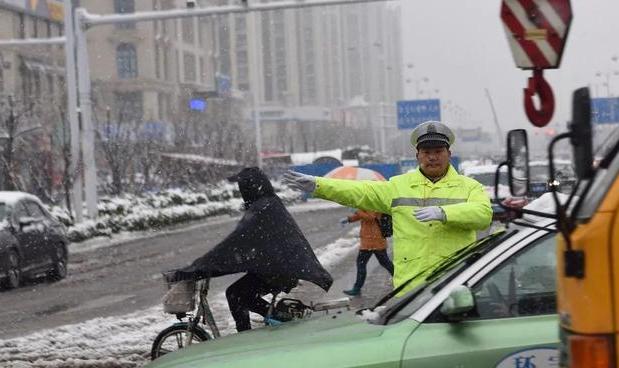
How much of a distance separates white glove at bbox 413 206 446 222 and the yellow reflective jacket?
0.11 meters

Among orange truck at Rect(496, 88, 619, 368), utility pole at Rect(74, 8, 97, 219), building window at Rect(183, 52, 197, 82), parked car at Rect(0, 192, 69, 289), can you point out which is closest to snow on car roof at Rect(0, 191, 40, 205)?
parked car at Rect(0, 192, 69, 289)

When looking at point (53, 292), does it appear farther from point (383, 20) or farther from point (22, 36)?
point (383, 20)

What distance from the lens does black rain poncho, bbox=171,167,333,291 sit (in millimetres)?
7105

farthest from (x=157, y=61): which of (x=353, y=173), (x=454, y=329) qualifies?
(x=454, y=329)

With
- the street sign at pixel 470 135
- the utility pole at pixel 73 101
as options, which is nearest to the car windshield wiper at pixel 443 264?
the utility pole at pixel 73 101

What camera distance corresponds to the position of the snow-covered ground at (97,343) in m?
9.06

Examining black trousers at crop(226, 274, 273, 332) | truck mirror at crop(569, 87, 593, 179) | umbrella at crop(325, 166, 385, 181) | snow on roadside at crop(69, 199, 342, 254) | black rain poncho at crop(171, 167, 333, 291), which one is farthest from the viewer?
snow on roadside at crop(69, 199, 342, 254)

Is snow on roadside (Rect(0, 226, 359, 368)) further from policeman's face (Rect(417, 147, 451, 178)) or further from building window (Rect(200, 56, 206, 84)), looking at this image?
building window (Rect(200, 56, 206, 84))

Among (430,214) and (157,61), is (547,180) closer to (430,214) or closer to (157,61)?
(430,214)

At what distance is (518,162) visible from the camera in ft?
11.6

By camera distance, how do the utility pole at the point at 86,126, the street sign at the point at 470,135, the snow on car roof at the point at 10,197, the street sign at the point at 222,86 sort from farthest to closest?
1. the street sign at the point at 470,135
2. the street sign at the point at 222,86
3. the utility pole at the point at 86,126
4. the snow on car roof at the point at 10,197

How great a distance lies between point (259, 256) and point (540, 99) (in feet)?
10.2

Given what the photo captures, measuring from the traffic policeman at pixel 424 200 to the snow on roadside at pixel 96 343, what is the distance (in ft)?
11.7

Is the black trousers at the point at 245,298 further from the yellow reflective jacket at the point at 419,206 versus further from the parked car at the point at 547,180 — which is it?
the parked car at the point at 547,180
